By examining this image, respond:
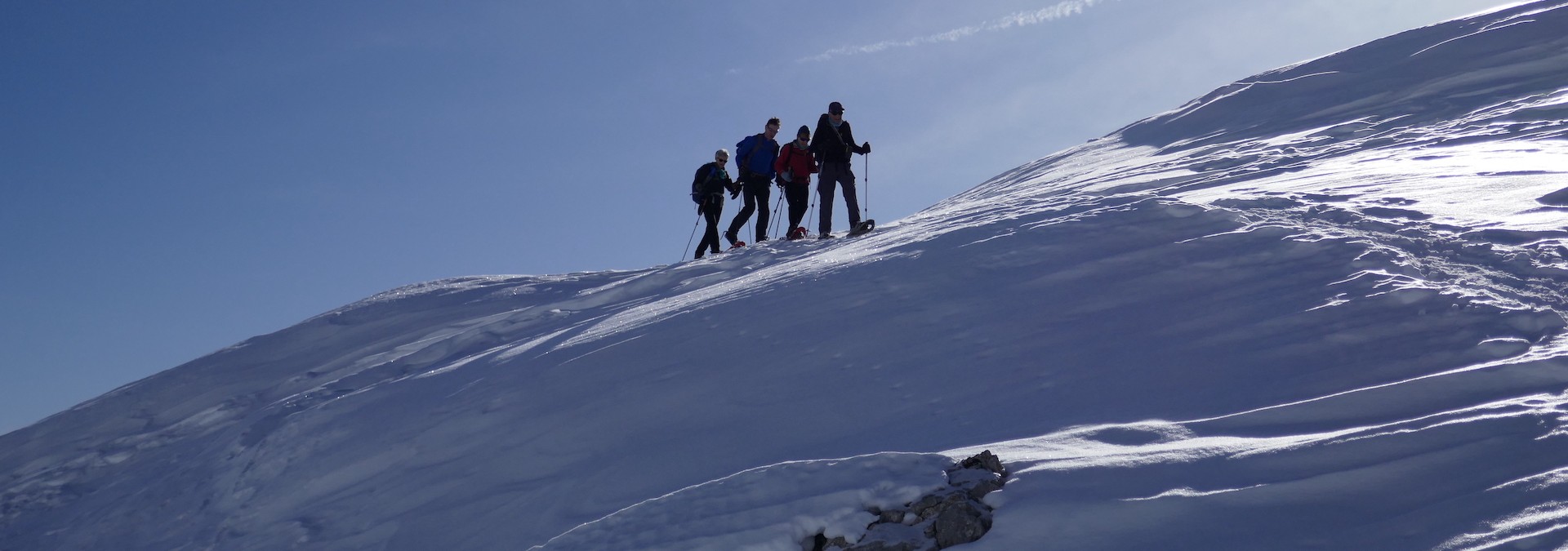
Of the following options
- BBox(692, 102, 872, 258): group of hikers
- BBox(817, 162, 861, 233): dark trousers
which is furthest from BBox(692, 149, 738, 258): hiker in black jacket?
BBox(817, 162, 861, 233): dark trousers

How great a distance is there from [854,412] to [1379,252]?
362 cm

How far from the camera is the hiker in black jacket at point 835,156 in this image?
1262 centimetres

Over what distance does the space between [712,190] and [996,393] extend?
902cm

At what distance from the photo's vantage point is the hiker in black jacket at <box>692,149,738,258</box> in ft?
47.1

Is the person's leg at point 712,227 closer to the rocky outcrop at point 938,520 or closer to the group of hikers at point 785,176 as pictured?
the group of hikers at point 785,176

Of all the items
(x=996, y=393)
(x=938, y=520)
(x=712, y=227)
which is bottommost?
(x=938, y=520)

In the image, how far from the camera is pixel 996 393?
5801mm

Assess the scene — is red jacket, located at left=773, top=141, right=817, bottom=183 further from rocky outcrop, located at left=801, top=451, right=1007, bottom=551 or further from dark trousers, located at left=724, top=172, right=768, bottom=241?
rocky outcrop, located at left=801, top=451, right=1007, bottom=551

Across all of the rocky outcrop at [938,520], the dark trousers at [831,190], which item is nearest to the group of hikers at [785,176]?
the dark trousers at [831,190]

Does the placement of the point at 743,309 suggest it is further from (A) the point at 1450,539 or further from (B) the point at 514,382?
(A) the point at 1450,539

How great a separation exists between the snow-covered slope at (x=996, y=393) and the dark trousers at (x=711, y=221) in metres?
2.43

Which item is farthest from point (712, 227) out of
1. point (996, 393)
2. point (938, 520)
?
point (938, 520)

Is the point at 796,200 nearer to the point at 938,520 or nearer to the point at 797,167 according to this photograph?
the point at 797,167

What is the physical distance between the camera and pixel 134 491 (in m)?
7.88
